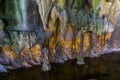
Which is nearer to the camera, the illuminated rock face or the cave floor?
the cave floor

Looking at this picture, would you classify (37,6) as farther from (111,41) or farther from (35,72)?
(111,41)

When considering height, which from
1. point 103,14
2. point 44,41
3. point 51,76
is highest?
point 103,14

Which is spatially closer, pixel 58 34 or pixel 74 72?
pixel 74 72

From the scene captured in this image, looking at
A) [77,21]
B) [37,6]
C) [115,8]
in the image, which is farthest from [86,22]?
[37,6]

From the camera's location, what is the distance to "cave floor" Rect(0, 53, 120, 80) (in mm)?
10539

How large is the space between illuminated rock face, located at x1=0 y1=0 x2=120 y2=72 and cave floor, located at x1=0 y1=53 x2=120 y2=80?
31 cm

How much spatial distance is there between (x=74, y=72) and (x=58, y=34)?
1.85 m

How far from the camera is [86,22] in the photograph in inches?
484

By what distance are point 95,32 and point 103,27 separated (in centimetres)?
41

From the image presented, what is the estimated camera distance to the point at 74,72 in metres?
11.1

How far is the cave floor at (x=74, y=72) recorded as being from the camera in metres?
10.5

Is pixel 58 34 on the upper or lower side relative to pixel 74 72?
upper

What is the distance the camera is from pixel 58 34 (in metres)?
12.0

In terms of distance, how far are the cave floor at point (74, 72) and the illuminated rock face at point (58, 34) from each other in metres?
0.31
